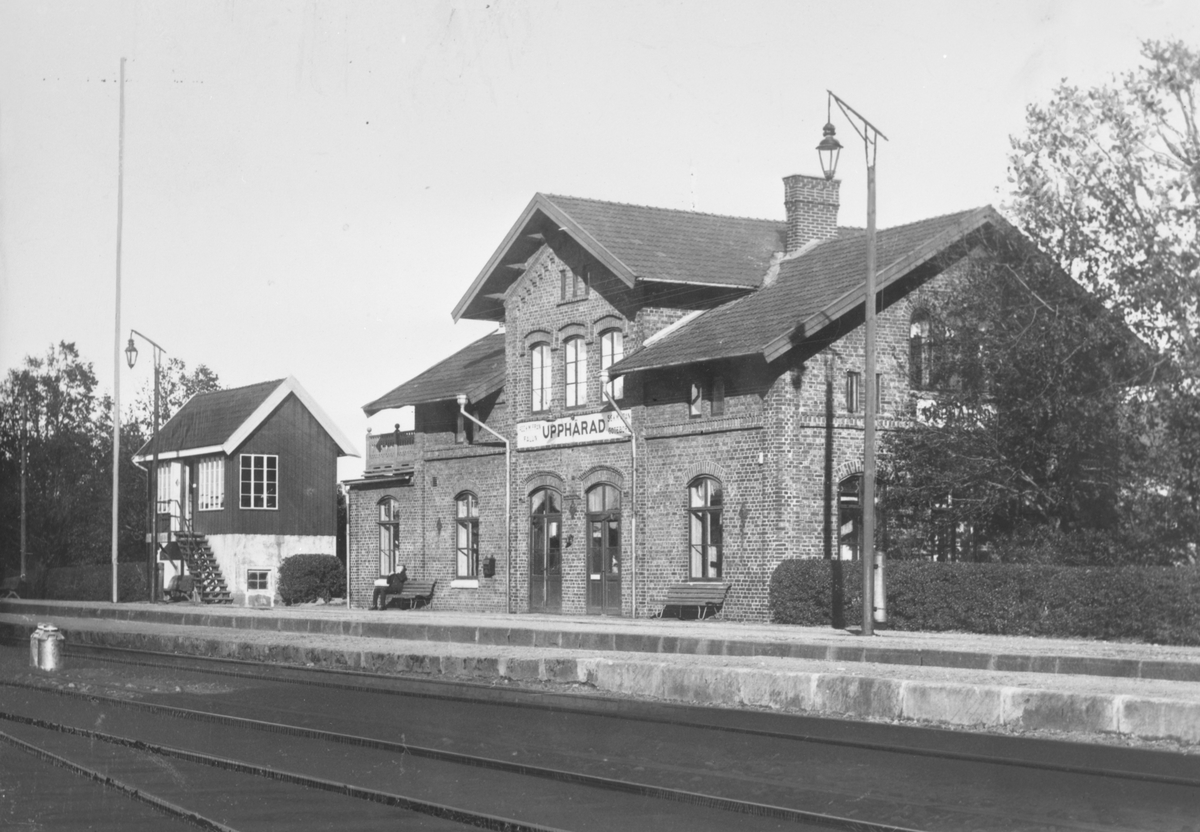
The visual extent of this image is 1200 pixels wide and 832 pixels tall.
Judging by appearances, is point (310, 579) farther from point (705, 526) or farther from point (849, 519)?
point (849, 519)

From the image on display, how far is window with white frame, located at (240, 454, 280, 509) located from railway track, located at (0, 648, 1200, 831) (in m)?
34.2

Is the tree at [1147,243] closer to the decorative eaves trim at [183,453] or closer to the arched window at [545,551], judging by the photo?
the arched window at [545,551]

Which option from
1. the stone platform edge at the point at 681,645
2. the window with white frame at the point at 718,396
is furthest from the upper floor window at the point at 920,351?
the stone platform edge at the point at 681,645

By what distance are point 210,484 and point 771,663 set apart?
35.5 meters

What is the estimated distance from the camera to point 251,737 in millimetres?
13688

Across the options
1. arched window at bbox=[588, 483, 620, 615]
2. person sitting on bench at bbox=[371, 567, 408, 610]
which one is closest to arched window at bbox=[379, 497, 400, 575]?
person sitting on bench at bbox=[371, 567, 408, 610]

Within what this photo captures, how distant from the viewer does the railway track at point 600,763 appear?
373 inches

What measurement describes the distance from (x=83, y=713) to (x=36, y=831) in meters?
7.48

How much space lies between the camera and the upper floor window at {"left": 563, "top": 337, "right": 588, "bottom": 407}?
35916 millimetres

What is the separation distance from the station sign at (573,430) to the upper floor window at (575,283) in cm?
284

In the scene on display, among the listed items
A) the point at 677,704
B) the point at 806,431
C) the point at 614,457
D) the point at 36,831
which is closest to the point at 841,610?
the point at 806,431

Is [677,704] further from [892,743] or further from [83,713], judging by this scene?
[83,713]

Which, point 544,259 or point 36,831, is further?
point 544,259

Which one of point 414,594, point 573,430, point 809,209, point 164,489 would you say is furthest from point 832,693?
point 164,489
